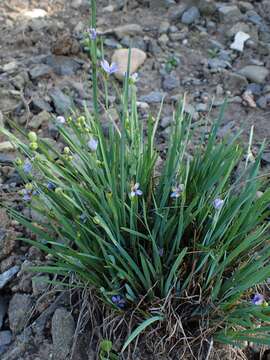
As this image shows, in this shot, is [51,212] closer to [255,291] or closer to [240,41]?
[255,291]

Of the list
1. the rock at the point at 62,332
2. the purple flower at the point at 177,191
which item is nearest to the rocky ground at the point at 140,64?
the rock at the point at 62,332

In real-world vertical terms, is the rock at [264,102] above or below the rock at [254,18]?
below

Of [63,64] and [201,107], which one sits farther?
[63,64]

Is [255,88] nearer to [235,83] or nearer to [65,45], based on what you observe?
[235,83]

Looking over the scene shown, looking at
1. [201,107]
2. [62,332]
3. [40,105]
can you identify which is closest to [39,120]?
[40,105]

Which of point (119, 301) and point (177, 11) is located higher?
point (177, 11)

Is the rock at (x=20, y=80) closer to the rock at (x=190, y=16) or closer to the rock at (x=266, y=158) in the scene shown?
the rock at (x=190, y=16)

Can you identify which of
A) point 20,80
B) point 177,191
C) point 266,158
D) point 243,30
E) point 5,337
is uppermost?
point 177,191
